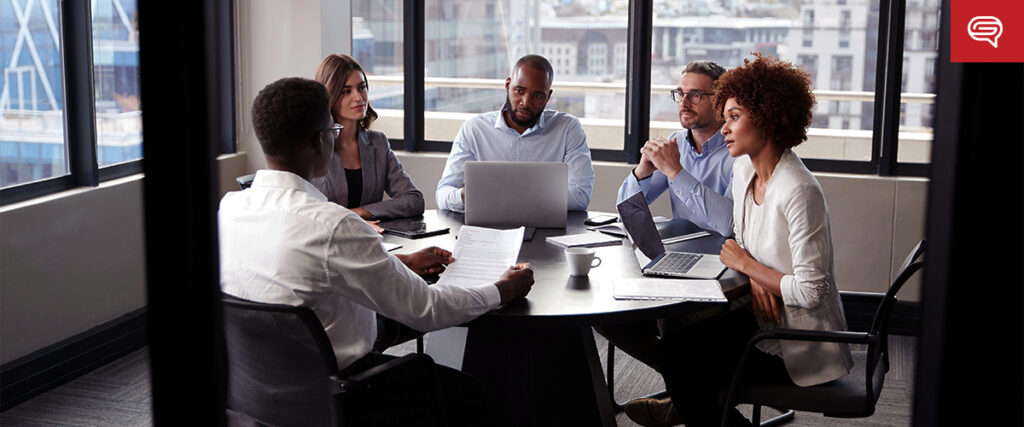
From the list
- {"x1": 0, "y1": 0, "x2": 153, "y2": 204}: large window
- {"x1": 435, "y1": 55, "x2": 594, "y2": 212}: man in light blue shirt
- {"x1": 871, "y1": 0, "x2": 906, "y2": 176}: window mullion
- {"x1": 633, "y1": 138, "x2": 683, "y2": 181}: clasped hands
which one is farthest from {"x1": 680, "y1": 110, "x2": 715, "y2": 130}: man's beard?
{"x1": 0, "y1": 0, "x2": 153, "y2": 204}: large window

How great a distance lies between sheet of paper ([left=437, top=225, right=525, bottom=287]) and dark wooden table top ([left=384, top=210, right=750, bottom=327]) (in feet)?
0.16

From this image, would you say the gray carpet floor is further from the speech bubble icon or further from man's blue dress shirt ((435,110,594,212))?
the speech bubble icon

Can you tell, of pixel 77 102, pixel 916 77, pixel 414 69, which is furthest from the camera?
pixel 414 69

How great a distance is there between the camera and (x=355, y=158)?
3486 millimetres

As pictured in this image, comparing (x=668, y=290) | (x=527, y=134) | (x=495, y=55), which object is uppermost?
(x=495, y=55)

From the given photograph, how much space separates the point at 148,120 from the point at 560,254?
2.06 metres

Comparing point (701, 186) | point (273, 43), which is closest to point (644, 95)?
point (701, 186)

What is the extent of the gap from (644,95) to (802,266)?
2525 mm

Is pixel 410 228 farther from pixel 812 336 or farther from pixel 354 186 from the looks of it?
pixel 812 336

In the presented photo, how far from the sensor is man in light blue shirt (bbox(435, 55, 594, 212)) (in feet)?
12.0

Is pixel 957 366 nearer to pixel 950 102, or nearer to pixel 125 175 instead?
pixel 950 102

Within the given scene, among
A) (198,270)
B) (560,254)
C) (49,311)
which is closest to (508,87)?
(560,254)

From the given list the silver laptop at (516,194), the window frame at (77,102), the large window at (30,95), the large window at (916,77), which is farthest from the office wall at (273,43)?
the large window at (916,77)

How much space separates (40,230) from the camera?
347cm
